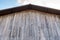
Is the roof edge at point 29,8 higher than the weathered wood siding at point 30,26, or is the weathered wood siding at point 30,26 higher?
the roof edge at point 29,8

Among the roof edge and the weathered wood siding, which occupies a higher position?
the roof edge

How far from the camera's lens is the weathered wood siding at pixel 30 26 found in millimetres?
1146

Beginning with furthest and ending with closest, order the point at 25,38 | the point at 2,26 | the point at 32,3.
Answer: the point at 32,3, the point at 2,26, the point at 25,38

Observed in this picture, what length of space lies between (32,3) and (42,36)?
0.41 m

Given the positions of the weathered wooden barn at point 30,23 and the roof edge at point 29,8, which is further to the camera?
the roof edge at point 29,8

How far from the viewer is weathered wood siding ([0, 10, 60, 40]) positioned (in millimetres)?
1146

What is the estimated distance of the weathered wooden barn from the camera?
1150mm

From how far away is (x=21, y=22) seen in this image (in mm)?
1271

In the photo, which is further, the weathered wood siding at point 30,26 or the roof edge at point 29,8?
the roof edge at point 29,8

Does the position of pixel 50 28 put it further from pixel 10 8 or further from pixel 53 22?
pixel 10 8

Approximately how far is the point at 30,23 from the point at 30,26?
40 mm

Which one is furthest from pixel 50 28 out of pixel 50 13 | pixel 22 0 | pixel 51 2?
pixel 22 0

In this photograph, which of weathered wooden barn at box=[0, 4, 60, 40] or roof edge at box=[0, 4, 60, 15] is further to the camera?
roof edge at box=[0, 4, 60, 15]

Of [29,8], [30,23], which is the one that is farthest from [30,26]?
[29,8]
